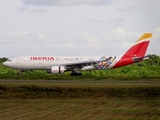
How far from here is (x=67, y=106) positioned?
85.4 feet

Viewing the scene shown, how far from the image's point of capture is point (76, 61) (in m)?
69.4

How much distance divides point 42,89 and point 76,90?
9.08ft

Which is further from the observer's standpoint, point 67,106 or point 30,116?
point 67,106

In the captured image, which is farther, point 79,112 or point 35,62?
point 35,62

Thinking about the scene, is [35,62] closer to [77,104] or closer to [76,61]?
[76,61]

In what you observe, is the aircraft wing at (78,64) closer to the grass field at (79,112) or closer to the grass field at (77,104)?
the grass field at (77,104)

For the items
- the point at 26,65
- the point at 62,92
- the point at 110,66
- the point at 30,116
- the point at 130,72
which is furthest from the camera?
the point at 130,72

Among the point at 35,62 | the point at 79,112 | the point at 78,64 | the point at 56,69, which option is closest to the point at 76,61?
the point at 78,64

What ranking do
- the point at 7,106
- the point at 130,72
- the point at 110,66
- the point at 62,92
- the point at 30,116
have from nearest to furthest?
1. the point at 30,116
2. the point at 7,106
3. the point at 62,92
4. the point at 110,66
5. the point at 130,72

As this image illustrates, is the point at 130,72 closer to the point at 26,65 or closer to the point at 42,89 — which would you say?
the point at 26,65

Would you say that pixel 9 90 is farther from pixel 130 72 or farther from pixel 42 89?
pixel 130 72

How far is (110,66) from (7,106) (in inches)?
1818

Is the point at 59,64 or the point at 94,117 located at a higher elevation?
the point at 59,64

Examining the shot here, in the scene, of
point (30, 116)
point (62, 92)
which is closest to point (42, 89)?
point (62, 92)
